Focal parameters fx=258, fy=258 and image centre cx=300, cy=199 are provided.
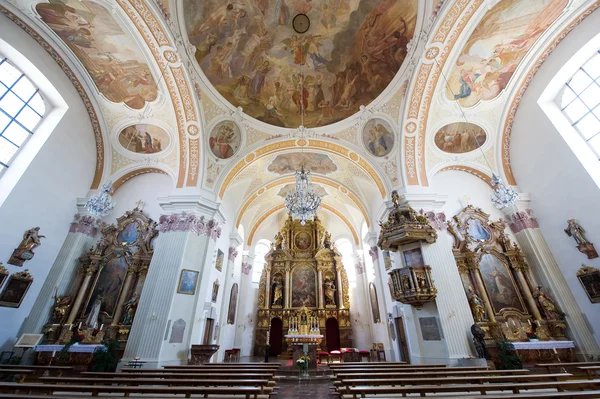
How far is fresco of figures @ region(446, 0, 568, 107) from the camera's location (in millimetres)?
8547

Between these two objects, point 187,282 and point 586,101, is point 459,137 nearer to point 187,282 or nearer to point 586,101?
point 586,101

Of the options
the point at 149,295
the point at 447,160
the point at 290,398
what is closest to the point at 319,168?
the point at 447,160

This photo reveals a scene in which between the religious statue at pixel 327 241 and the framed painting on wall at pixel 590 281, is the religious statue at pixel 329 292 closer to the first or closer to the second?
Answer: the religious statue at pixel 327 241

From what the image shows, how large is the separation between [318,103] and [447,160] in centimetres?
661

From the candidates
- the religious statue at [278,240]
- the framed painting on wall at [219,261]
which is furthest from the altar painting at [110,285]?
the religious statue at [278,240]

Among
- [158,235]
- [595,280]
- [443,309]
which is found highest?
[158,235]

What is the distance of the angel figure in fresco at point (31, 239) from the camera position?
9.12 m

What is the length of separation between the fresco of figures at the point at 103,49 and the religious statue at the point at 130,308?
792cm

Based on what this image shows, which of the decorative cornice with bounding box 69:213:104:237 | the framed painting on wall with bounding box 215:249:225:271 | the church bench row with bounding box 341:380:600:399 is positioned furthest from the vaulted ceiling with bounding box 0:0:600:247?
the church bench row with bounding box 341:380:600:399

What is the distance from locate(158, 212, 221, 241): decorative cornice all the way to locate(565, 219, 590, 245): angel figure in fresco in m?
13.5

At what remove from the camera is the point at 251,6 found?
9.39 m

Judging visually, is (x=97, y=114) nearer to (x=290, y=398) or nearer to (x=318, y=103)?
(x=318, y=103)

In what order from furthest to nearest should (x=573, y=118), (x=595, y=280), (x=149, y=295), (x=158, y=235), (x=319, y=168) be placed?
1. (x=319, y=168)
2. (x=158, y=235)
3. (x=573, y=118)
4. (x=149, y=295)
5. (x=595, y=280)

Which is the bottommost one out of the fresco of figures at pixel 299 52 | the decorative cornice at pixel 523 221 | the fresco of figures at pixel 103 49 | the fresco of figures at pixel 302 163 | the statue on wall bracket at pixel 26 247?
the statue on wall bracket at pixel 26 247
